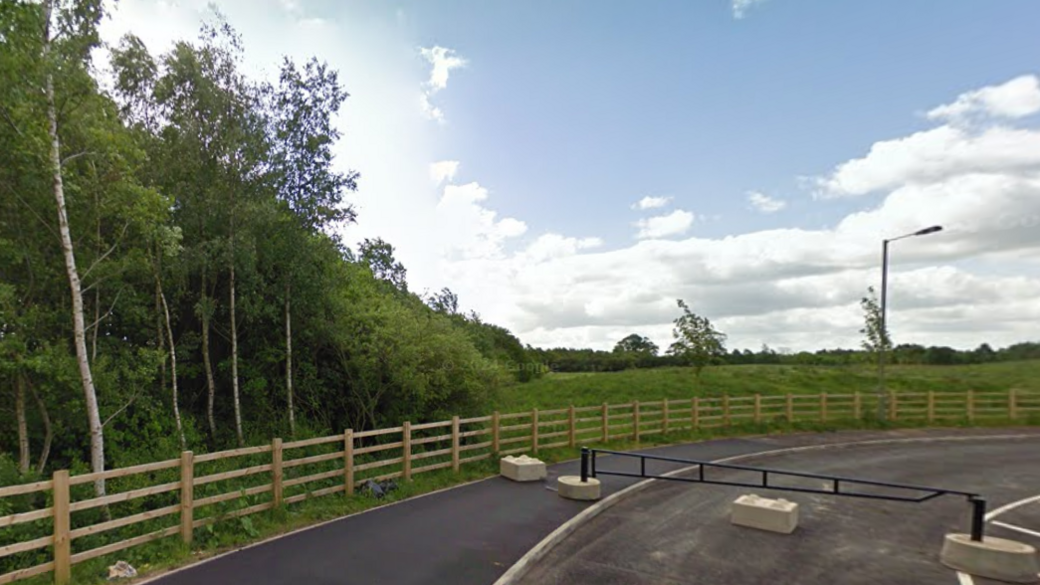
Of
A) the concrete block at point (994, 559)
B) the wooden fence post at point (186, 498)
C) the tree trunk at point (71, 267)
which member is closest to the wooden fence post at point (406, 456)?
the wooden fence post at point (186, 498)

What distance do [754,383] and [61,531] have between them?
34893 millimetres

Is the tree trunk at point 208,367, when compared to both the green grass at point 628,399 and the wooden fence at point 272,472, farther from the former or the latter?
the green grass at point 628,399

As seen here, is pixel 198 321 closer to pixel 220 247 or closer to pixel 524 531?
pixel 220 247

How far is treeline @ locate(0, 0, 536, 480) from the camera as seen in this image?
954cm

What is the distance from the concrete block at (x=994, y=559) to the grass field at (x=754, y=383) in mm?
22090

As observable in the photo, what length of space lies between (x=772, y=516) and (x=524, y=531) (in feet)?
13.5

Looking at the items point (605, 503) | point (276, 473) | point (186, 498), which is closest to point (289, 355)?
point (276, 473)

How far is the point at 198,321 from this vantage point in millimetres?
15422

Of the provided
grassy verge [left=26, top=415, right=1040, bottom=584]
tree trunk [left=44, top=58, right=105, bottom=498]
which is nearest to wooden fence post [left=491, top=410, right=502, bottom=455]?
grassy verge [left=26, top=415, right=1040, bottom=584]

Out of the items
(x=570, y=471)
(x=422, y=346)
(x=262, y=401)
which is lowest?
(x=570, y=471)

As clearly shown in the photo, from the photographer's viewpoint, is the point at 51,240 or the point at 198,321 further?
the point at 198,321

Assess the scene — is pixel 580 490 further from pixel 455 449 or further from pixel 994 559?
pixel 994 559

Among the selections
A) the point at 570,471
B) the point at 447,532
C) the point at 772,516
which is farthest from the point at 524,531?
the point at 570,471

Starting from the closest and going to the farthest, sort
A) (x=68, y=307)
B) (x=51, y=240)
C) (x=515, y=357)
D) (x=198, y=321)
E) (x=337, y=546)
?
(x=337, y=546) < (x=51, y=240) < (x=68, y=307) < (x=198, y=321) < (x=515, y=357)
